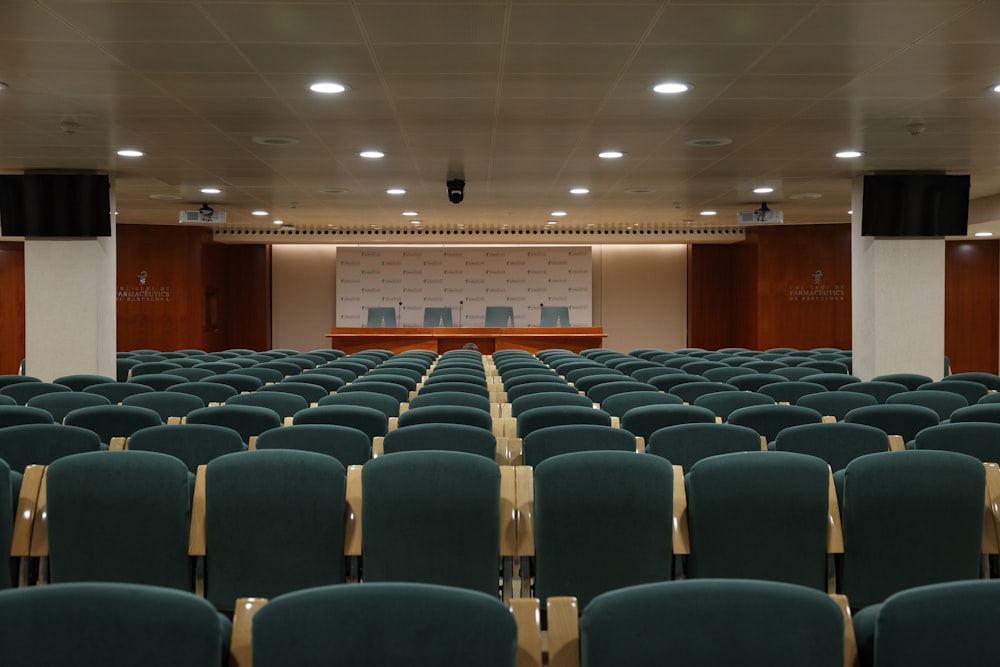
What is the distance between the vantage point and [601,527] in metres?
3.95

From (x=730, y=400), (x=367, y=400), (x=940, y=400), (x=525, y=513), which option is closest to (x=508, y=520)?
(x=525, y=513)

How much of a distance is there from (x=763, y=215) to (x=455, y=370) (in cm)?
871

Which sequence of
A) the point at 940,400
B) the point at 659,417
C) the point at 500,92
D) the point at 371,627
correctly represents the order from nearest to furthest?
1. the point at 371,627
2. the point at 659,417
3. the point at 940,400
4. the point at 500,92

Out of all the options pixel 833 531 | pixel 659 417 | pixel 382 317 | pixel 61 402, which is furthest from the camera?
pixel 382 317

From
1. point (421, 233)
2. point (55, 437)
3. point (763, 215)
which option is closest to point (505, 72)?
point (55, 437)

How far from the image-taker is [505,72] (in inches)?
317

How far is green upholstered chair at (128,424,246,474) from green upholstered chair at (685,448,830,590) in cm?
275

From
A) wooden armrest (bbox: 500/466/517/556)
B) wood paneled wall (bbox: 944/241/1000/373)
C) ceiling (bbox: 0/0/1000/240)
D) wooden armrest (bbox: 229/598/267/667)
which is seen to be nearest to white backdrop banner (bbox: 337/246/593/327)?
wood paneled wall (bbox: 944/241/1000/373)

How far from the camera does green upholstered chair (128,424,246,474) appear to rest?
548 centimetres

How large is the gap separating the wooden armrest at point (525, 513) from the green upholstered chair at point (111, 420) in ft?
10.8

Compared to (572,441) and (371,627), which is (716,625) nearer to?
(371,627)

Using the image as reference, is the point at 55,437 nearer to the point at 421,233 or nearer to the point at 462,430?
the point at 462,430

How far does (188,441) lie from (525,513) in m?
2.25

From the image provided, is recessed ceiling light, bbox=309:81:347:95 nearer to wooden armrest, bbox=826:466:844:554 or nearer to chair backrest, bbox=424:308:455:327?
wooden armrest, bbox=826:466:844:554
